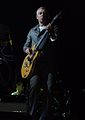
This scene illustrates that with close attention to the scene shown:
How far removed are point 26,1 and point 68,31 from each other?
106 centimetres

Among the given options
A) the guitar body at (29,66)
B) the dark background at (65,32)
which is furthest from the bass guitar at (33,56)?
the dark background at (65,32)

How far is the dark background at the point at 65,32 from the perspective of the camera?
7.14 metres

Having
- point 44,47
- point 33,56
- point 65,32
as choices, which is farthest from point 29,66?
point 65,32

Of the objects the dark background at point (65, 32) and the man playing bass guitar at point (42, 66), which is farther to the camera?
A: the dark background at point (65, 32)

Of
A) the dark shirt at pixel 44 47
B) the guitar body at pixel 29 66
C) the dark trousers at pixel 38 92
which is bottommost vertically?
the dark trousers at pixel 38 92

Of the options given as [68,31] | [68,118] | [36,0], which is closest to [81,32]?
[68,31]

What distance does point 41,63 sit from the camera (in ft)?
18.8

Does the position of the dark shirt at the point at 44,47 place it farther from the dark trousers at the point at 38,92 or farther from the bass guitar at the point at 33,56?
the dark trousers at the point at 38,92

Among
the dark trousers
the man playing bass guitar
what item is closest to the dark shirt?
the man playing bass guitar

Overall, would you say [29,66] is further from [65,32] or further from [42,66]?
[65,32]

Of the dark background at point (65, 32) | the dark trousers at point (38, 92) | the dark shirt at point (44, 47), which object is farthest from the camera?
the dark background at point (65, 32)

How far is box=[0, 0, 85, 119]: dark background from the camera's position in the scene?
7.14 metres

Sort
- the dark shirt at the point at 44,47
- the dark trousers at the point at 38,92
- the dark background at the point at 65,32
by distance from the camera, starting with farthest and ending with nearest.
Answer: the dark background at the point at 65,32 < the dark shirt at the point at 44,47 < the dark trousers at the point at 38,92

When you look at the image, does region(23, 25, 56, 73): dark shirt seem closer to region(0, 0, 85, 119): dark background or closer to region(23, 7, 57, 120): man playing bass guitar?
region(23, 7, 57, 120): man playing bass guitar
